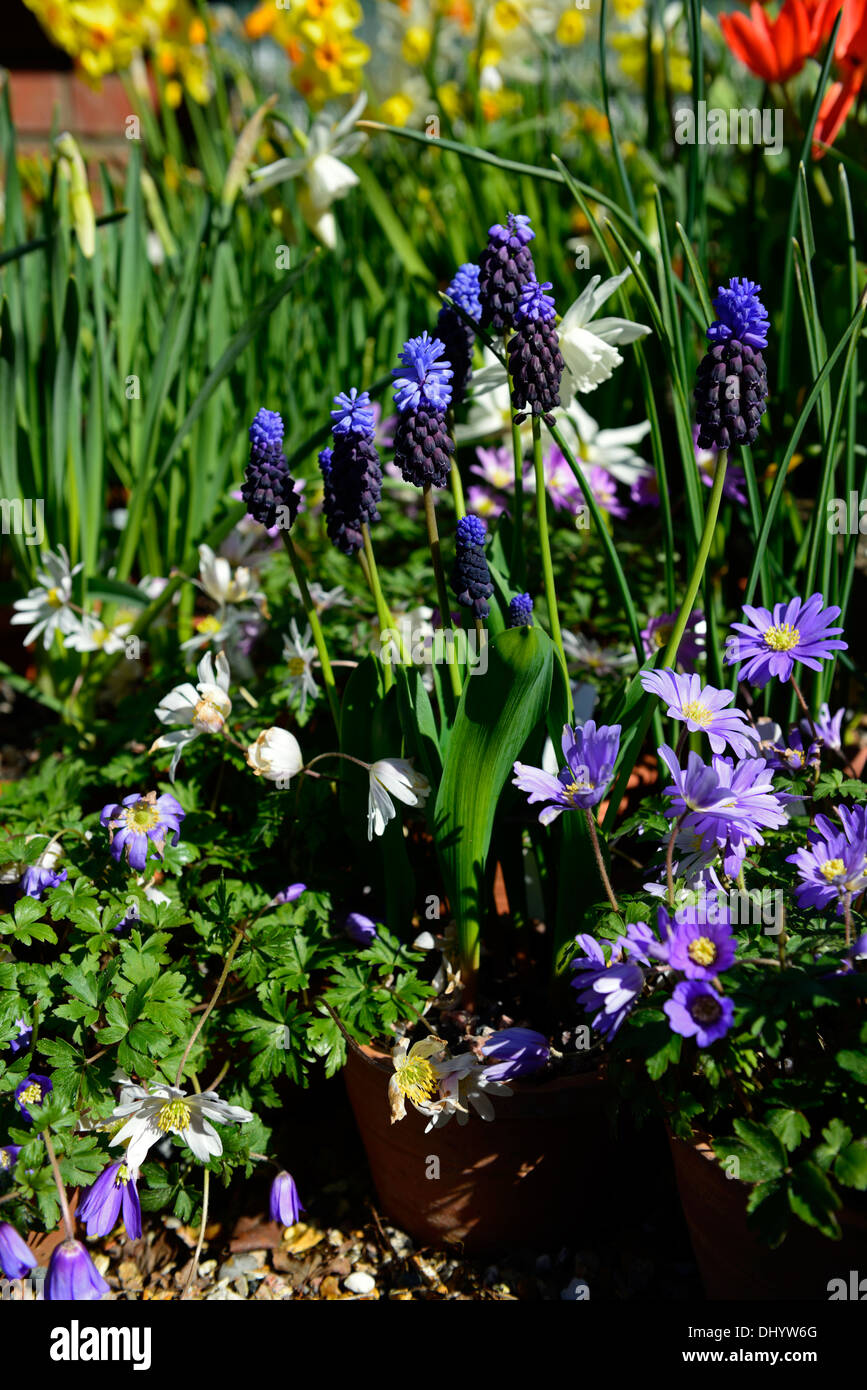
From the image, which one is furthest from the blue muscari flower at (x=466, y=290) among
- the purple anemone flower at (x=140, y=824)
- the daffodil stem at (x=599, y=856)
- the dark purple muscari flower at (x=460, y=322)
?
the purple anemone flower at (x=140, y=824)

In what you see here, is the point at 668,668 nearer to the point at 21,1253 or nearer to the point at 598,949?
the point at 598,949

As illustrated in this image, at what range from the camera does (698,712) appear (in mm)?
1087

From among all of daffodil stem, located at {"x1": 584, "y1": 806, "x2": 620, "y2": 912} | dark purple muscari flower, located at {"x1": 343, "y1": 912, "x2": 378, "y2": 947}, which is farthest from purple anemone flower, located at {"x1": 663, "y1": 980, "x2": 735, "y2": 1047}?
dark purple muscari flower, located at {"x1": 343, "y1": 912, "x2": 378, "y2": 947}

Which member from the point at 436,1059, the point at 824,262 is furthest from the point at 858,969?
the point at 824,262

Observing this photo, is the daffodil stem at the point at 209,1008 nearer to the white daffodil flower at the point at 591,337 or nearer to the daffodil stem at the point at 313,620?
the daffodil stem at the point at 313,620

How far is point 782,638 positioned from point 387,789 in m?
0.48

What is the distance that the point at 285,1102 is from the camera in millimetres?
1525

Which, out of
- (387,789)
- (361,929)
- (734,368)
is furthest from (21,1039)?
(734,368)

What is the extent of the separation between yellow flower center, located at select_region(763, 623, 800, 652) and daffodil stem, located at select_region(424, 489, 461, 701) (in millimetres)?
362

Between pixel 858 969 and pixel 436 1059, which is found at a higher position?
pixel 858 969

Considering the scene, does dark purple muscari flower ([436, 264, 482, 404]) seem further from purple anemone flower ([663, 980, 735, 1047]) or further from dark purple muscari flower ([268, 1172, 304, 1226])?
dark purple muscari flower ([268, 1172, 304, 1226])

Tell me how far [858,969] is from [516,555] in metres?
0.64

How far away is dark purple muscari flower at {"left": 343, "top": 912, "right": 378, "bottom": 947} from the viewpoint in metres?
1.28

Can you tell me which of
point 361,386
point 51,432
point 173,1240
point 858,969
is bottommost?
point 173,1240
